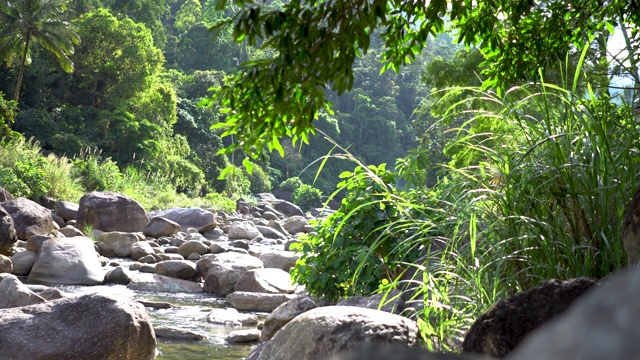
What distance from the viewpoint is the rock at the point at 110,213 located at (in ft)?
58.1

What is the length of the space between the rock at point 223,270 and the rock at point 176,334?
362cm

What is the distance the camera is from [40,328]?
17.6ft

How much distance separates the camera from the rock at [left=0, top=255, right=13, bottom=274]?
11281mm

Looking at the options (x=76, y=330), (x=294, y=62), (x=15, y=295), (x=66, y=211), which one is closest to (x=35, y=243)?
(x=15, y=295)

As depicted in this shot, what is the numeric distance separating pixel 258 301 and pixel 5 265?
4204 millimetres

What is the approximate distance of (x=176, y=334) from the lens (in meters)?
7.61

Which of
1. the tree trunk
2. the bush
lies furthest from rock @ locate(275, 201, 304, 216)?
the tree trunk

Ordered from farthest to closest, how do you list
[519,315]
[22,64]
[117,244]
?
[22,64], [117,244], [519,315]

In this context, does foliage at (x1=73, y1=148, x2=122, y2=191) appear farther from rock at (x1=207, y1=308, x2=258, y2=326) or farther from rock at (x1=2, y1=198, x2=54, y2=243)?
rock at (x1=207, y1=308, x2=258, y2=326)

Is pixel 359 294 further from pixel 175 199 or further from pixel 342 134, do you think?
pixel 342 134

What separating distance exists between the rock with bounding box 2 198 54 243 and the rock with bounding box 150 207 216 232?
6.47 metres

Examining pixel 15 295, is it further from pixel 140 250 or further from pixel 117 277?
pixel 140 250

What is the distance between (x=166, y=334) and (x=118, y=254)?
→ 7.62 m

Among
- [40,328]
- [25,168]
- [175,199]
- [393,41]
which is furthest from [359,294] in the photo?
[175,199]
